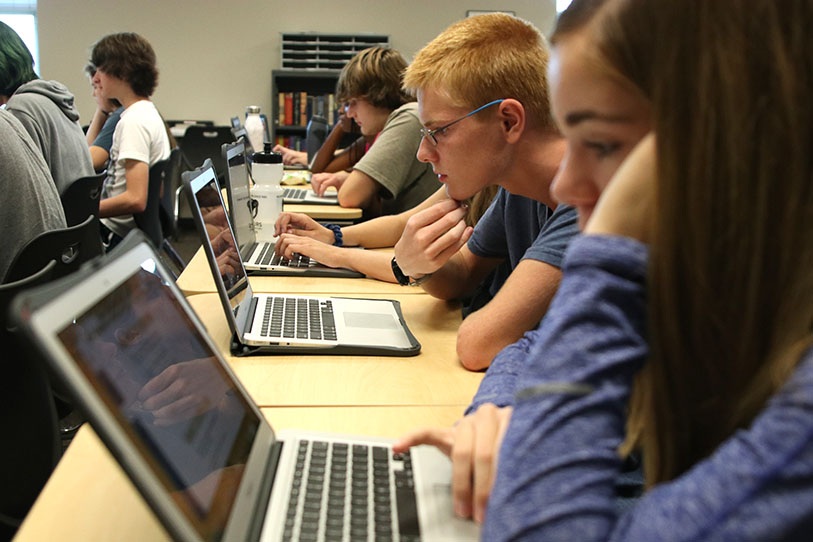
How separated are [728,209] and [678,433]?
19cm

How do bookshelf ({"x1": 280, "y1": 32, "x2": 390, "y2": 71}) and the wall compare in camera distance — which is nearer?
bookshelf ({"x1": 280, "y1": 32, "x2": 390, "y2": 71})

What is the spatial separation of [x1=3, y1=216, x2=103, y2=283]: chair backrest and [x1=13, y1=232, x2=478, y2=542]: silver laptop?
0.85 metres

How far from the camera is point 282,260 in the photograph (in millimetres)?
1824

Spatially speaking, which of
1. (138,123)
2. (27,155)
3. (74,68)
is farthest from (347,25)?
(27,155)

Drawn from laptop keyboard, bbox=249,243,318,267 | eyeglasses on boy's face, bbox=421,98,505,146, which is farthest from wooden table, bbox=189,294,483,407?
laptop keyboard, bbox=249,243,318,267

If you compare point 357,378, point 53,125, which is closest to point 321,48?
point 53,125

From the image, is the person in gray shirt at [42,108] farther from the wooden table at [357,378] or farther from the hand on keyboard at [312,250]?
the wooden table at [357,378]

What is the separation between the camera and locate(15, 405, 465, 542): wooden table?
641mm

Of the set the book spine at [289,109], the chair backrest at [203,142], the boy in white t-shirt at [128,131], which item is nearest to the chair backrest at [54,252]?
the boy in white t-shirt at [128,131]

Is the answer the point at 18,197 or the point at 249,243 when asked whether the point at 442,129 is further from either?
the point at 18,197

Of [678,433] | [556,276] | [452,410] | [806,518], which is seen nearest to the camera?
[806,518]

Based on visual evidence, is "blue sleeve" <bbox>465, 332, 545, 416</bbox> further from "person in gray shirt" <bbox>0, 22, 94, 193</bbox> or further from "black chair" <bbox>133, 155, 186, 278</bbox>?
"black chair" <bbox>133, 155, 186, 278</bbox>

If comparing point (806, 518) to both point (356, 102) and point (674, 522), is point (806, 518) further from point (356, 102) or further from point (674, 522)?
point (356, 102)

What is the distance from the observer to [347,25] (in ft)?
21.4
